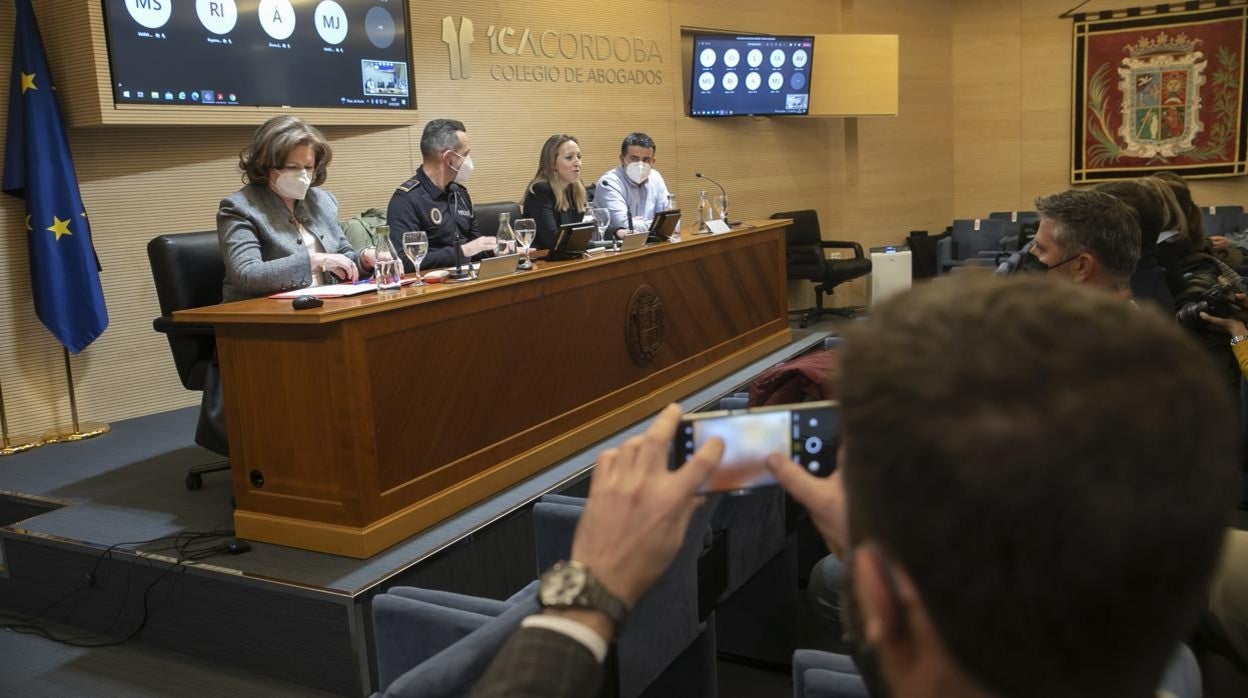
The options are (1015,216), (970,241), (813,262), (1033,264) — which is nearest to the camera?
(1033,264)

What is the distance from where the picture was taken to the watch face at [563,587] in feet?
2.87

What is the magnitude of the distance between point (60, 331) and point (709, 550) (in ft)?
11.7

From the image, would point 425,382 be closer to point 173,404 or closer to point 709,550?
point 709,550

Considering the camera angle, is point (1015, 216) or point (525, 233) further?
point (1015, 216)

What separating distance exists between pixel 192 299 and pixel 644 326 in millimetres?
2010

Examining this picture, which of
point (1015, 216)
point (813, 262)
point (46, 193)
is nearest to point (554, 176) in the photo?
point (46, 193)

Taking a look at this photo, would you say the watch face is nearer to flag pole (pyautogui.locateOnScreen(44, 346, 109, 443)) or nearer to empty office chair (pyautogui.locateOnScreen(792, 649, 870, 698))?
empty office chair (pyautogui.locateOnScreen(792, 649, 870, 698))

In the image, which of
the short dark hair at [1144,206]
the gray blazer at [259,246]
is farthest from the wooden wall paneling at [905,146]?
the gray blazer at [259,246]

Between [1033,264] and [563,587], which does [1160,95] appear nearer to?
[1033,264]

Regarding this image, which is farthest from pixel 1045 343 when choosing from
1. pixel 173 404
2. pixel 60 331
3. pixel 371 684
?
pixel 173 404

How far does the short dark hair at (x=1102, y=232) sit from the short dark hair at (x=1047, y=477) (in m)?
2.34

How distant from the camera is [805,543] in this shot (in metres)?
3.73

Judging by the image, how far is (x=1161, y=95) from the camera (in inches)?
409

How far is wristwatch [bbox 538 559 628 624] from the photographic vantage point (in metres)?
0.87
